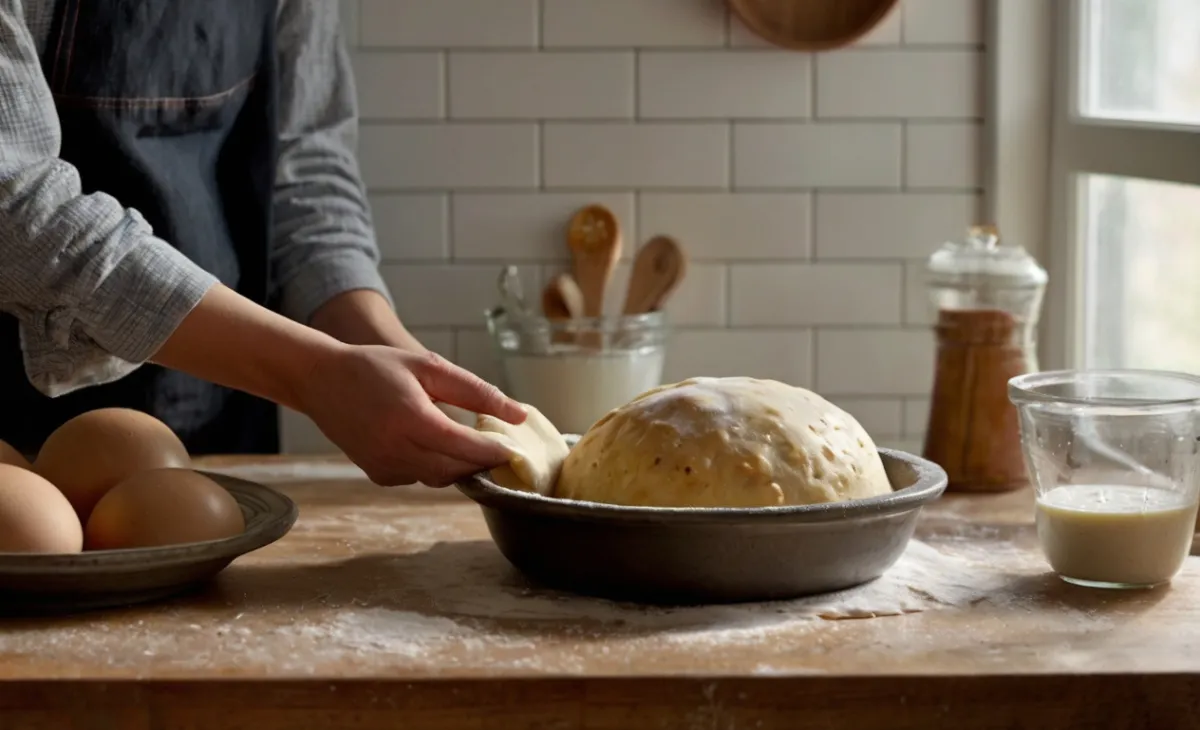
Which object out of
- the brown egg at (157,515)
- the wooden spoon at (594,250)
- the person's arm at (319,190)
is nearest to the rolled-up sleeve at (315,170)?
the person's arm at (319,190)

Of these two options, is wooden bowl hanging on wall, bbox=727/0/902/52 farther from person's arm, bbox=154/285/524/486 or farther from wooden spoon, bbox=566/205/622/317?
person's arm, bbox=154/285/524/486

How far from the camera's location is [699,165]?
2.16 meters

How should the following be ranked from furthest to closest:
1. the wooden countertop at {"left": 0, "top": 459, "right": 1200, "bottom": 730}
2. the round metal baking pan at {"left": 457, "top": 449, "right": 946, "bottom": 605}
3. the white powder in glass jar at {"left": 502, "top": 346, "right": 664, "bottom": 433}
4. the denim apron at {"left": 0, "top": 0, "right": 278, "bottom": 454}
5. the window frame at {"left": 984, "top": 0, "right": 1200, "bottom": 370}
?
1. the window frame at {"left": 984, "top": 0, "right": 1200, "bottom": 370}
2. the white powder in glass jar at {"left": 502, "top": 346, "right": 664, "bottom": 433}
3. the denim apron at {"left": 0, "top": 0, "right": 278, "bottom": 454}
4. the round metal baking pan at {"left": 457, "top": 449, "right": 946, "bottom": 605}
5. the wooden countertop at {"left": 0, "top": 459, "right": 1200, "bottom": 730}

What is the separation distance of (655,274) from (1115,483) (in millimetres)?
1129

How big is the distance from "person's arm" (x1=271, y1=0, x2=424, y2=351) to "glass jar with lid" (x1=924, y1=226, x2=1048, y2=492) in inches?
24.6

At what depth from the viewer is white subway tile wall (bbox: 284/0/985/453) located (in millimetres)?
2129

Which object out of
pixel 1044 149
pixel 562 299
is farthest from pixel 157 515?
pixel 1044 149

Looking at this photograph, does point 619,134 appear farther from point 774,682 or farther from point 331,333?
point 774,682

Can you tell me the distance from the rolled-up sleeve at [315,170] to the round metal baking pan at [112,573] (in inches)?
28.0

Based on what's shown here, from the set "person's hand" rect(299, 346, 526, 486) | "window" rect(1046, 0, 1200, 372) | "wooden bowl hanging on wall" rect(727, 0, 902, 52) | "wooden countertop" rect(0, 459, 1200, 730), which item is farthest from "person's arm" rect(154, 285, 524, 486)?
"wooden bowl hanging on wall" rect(727, 0, 902, 52)

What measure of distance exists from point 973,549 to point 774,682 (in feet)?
1.29

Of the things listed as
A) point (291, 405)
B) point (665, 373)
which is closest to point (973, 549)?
point (291, 405)

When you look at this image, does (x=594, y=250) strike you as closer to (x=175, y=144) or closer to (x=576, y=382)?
(x=576, y=382)

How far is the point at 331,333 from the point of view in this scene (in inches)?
63.9
